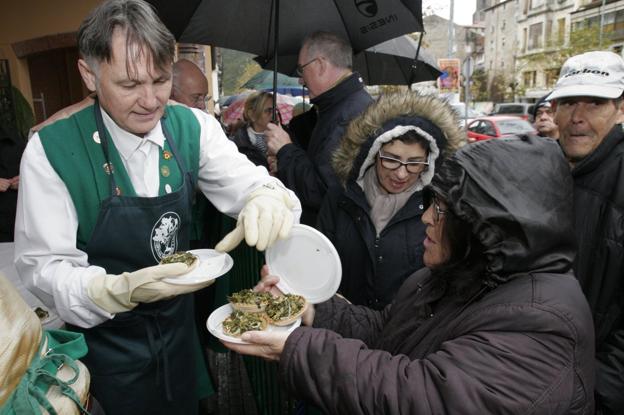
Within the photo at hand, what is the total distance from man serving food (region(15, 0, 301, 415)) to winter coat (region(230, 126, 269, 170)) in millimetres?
2844

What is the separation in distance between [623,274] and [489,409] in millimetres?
1399

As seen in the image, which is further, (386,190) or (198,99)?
(198,99)

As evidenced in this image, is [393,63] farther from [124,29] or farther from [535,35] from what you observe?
[535,35]

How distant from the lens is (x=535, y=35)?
2040 inches

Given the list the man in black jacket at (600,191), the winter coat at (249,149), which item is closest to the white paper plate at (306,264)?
the man in black jacket at (600,191)

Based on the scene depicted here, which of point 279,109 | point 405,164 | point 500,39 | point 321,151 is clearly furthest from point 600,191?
point 500,39

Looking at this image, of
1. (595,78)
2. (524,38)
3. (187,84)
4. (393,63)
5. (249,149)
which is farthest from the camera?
(524,38)

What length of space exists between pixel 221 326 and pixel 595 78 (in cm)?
235

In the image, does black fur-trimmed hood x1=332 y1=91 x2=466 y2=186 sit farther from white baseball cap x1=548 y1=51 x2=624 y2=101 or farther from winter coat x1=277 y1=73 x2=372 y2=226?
white baseball cap x1=548 y1=51 x2=624 y2=101

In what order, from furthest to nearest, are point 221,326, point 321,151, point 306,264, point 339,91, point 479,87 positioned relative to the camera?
point 479,87 → point 339,91 → point 321,151 → point 306,264 → point 221,326

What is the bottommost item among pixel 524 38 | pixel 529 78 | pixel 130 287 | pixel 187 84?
pixel 130 287

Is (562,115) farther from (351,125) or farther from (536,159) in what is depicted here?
(536,159)

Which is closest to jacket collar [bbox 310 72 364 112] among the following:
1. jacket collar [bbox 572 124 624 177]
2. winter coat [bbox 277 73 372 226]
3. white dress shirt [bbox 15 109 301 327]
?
winter coat [bbox 277 73 372 226]

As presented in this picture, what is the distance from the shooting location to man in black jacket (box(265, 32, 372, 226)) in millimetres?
3146
